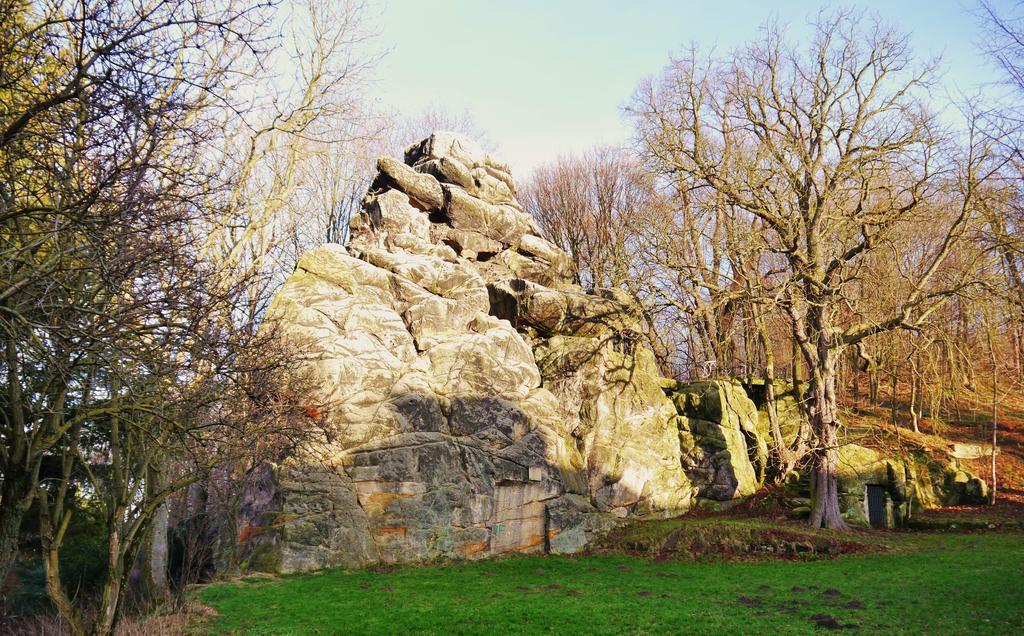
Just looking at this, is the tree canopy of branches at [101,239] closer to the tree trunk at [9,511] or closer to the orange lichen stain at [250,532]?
the tree trunk at [9,511]

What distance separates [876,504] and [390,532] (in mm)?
16793

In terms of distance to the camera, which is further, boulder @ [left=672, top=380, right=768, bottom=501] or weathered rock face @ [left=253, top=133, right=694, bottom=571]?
boulder @ [left=672, top=380, right=768, bottom=501]

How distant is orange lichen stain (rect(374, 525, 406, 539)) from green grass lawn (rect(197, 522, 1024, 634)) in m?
0.90

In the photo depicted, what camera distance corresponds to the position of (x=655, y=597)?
43.8 feet

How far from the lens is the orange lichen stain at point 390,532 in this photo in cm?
1755

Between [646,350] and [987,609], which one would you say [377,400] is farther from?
[987,609]

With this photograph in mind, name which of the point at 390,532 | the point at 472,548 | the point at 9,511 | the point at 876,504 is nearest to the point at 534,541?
the point at 472,548

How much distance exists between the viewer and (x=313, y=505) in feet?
55.7

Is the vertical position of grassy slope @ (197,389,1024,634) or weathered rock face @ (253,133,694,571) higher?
weathered rock face @ (253,133,694,571)

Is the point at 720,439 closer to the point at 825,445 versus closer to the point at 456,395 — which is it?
the point at 825,445

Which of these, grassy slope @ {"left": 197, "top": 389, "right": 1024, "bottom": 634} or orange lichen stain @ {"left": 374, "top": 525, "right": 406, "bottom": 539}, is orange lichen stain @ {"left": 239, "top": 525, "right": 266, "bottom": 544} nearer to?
grassy slope @ {"left": 197, "top": 389, "right": 1024, "bottom": 634}

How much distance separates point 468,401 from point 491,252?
9510mm

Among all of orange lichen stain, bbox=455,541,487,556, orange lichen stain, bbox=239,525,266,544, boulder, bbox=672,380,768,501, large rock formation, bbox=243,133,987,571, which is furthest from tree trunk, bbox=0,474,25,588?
boulder, bbox=672,380,768,501

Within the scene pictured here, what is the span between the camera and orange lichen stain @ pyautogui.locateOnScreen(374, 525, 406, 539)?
57.6ft
